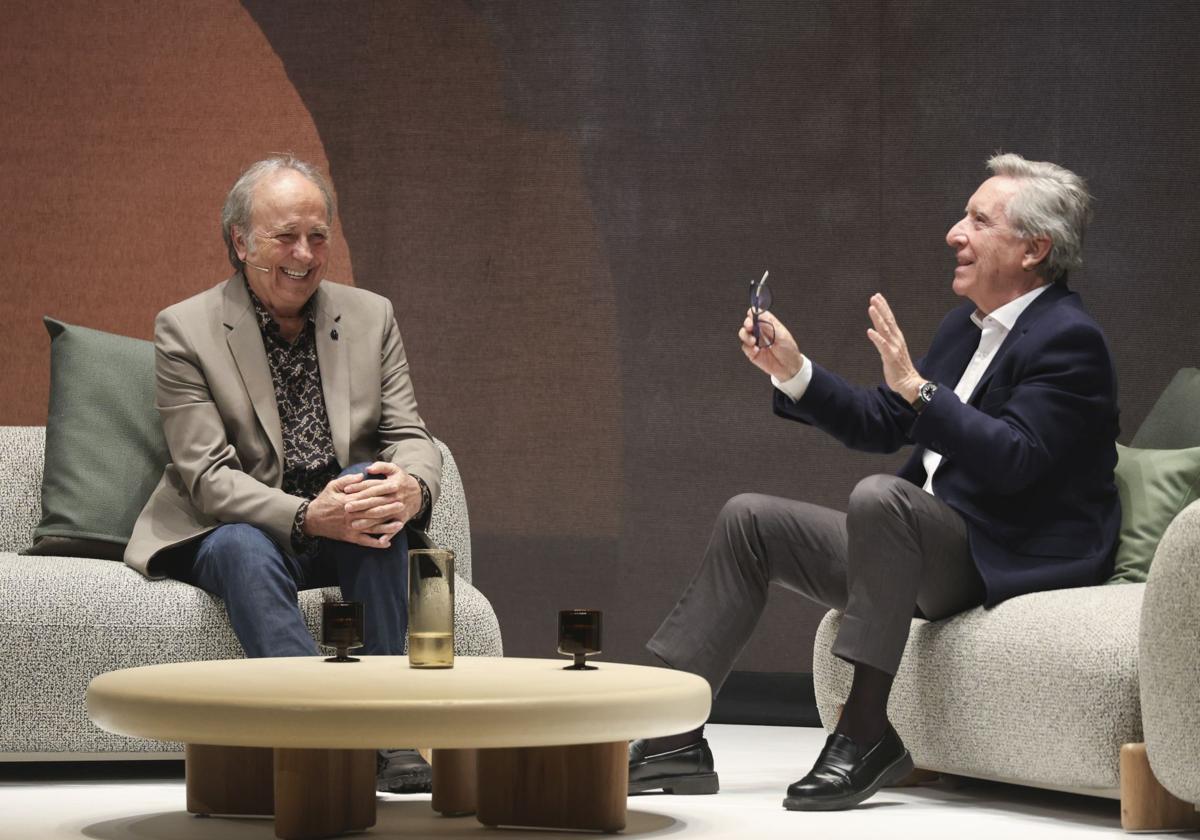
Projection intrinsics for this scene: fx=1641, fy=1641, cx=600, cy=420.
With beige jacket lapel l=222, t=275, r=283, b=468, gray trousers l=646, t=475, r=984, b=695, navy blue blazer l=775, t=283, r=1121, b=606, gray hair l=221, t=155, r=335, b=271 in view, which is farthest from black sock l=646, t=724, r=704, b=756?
gray hair l=221, t=155, r=335, b=271

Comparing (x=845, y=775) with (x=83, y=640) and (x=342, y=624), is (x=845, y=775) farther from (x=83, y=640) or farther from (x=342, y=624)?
(x=83, y=640)

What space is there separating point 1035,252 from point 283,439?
1674 millimetres

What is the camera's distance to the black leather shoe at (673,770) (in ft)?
10.6

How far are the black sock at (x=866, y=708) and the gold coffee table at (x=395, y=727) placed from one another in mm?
423

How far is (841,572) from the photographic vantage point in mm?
3326

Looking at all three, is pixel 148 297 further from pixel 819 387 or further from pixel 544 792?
pixel 544 792

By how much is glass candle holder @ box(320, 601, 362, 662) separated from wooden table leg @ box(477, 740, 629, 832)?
1.13ft

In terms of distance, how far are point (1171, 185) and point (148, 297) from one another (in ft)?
9.74

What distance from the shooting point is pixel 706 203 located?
189 inches

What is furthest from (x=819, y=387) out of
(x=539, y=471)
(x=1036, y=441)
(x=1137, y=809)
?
(x=539, y=471)

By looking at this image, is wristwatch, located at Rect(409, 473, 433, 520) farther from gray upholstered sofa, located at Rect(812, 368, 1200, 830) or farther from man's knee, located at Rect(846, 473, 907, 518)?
gray upholstered sofa, located at Rect(812, 368, 1200, 830)

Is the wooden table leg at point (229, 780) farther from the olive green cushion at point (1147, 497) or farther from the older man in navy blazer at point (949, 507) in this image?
the olive green cushion at point (1147, 497)

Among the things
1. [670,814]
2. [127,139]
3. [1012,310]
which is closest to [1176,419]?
[1012,310]

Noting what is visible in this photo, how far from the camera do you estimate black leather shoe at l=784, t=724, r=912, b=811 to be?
3029 millimetres
